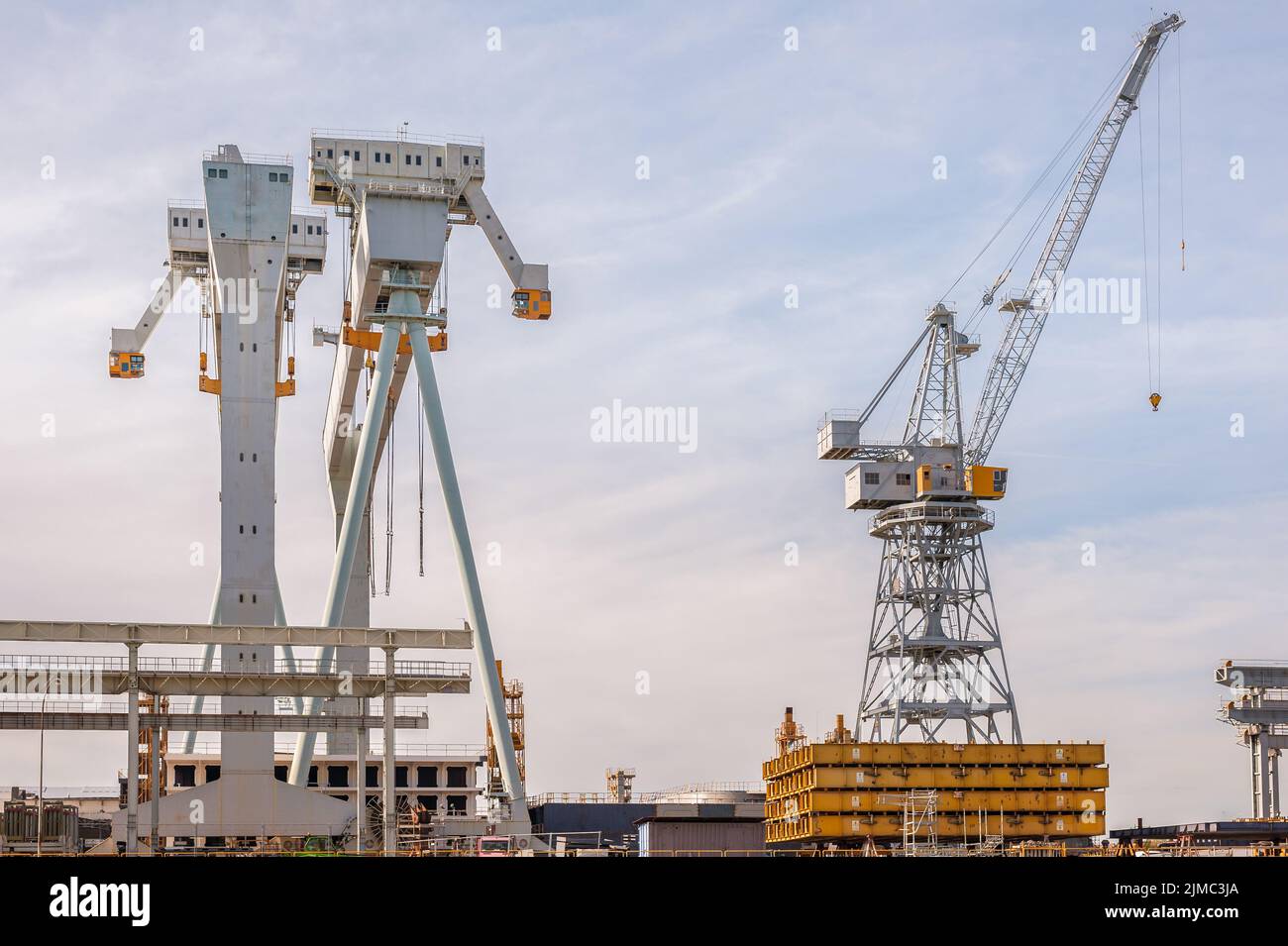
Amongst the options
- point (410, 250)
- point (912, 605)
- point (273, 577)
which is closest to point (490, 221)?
point (410, 250)

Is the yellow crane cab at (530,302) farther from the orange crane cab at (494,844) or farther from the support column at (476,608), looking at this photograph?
the orange crane cab at (494,844)

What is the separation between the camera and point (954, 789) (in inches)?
2744

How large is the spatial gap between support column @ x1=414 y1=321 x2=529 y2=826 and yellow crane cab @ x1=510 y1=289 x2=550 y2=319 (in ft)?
19.7

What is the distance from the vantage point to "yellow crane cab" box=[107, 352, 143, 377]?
97250mm

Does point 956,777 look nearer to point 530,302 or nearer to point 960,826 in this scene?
point 960,826

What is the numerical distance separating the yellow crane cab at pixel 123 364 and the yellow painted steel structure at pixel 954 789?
4868cm

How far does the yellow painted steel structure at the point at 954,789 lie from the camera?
2702 inches

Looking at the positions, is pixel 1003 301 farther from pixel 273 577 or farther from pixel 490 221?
pixel 273 577

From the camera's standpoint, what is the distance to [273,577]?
81625 mm

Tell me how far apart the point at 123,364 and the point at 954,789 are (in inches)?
2171

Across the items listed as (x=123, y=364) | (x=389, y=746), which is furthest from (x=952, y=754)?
(x=123, y=364)

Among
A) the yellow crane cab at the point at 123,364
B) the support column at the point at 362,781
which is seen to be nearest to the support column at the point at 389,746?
the support column at the point at 362,781

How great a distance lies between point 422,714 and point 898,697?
104ft

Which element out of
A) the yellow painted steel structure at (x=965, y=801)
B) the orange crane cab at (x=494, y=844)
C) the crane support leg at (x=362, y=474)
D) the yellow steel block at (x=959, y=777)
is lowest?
the orange crane cab at (x=494, y=844)
